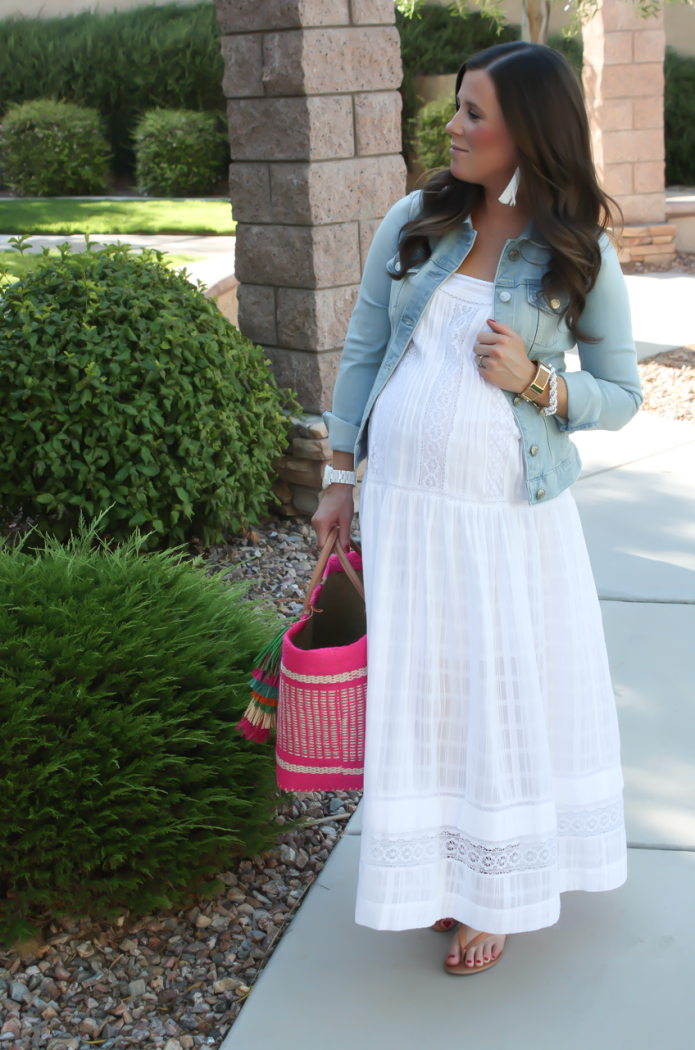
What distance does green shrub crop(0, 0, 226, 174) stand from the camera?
16.6 metres

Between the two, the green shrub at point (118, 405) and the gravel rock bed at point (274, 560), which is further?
the gravel rock bed at point (274, 560)

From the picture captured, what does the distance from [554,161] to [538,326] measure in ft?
0.97

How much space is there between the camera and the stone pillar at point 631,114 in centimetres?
1059

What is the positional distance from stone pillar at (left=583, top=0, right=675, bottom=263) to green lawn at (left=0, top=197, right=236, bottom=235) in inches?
163

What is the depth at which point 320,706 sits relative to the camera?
200 cm

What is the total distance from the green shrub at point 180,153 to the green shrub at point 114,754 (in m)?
13.7

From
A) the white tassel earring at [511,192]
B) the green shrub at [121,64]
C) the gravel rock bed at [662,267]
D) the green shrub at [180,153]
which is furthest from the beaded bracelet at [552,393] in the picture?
the green shrub at [121,64]

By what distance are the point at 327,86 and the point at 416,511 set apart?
2.91m

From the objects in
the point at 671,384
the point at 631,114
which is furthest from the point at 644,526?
the point at 631,114

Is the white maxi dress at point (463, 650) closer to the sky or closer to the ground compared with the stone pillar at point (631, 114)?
closer to the ground

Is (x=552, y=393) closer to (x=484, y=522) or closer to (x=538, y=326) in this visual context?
(x=538, y=326)

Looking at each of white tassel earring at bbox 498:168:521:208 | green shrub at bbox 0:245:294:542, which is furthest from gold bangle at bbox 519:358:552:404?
green shrub at bbox 0:245:294:542

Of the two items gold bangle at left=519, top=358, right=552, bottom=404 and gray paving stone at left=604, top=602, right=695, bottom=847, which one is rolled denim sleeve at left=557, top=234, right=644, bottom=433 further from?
gray paving stone at left=604, top=602, right=695, bottom=847

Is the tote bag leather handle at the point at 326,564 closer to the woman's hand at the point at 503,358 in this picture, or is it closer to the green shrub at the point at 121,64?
the woman's hand at the point at 503,358
